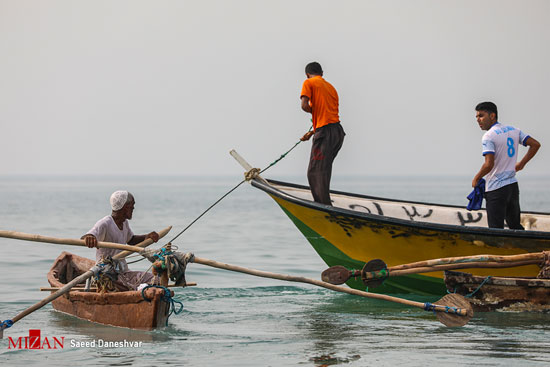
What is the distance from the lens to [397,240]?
10.5 metres

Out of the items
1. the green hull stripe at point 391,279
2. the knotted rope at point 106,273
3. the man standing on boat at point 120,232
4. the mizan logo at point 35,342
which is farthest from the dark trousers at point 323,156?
the mizan logo at point 35,342

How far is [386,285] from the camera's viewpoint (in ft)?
38.1

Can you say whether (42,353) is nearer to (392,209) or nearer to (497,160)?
(497,160)

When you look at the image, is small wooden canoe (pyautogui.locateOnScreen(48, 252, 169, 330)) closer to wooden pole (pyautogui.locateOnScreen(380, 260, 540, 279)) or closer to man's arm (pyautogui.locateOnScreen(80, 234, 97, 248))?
man's arm (pyautogui.locateOnScreen(80, 234, 97, 248))

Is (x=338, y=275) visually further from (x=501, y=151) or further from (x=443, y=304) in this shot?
(x=501, y=151)

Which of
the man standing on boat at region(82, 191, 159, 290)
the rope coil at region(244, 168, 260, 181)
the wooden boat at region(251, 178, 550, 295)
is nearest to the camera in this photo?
the man standing on boat at region(82, 191, 159, 290)

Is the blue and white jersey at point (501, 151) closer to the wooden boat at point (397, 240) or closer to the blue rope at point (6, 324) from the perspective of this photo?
the wooden boat at point (397, 240)

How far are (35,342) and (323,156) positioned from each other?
417cm

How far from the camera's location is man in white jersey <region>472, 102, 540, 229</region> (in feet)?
32.9

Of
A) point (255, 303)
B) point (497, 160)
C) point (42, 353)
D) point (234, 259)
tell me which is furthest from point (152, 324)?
point (234, 259)

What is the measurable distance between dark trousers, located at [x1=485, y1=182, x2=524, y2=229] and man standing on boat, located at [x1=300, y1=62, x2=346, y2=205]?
6.58ft

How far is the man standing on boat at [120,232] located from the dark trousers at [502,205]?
3.97 meters

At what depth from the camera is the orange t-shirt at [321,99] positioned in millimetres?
10820

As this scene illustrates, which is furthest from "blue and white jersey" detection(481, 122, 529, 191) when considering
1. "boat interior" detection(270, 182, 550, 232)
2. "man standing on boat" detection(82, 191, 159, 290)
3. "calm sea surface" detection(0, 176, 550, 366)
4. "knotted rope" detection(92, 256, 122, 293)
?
"knotted rope" detection(92, 256, 122, 293)
